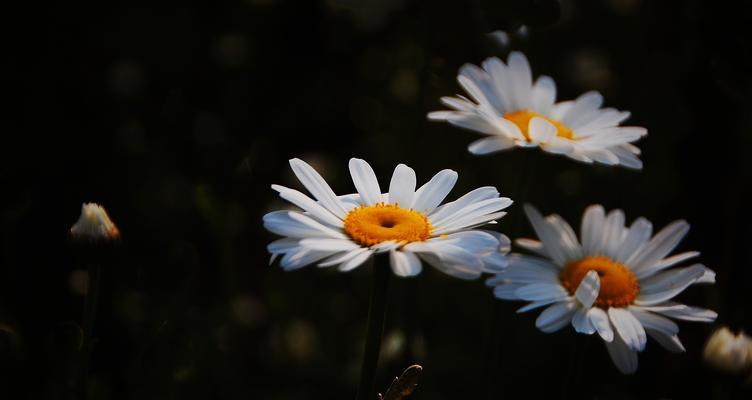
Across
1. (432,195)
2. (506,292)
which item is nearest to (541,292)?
(506,292)

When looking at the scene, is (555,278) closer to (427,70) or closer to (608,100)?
(427,70)

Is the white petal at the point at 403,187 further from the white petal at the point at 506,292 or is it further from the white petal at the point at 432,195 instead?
the white petal at the point at 506,292

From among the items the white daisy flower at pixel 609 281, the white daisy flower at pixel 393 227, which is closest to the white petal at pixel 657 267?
the white daisy flower at pixel 609 281


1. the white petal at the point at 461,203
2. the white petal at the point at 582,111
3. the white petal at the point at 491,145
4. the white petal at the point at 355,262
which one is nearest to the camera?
the white petal at the point at 355,262

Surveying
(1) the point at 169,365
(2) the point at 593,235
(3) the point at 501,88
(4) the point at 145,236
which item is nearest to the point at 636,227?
(2) the point at 593,235

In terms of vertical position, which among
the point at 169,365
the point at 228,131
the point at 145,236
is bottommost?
the point at 169,365
